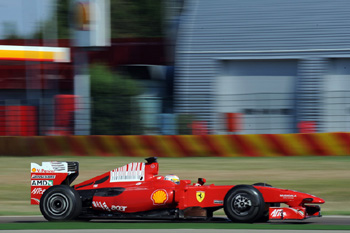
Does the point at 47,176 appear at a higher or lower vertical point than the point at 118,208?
higher

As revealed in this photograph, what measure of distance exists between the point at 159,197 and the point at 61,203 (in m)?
1.31

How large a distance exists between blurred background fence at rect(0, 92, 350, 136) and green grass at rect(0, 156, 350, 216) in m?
1.21

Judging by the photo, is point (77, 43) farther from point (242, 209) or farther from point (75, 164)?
point (242, 209)

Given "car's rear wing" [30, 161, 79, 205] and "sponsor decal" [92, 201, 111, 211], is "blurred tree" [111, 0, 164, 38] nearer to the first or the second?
"car's rear wing" [30, 161, 79, 205]

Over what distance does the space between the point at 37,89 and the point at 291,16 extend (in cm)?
977

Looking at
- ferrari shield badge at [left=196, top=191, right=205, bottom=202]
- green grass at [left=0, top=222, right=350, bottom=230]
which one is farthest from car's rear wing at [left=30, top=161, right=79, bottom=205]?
ferrari shield badge at [left=196, top=191, right=205, bottom=202]

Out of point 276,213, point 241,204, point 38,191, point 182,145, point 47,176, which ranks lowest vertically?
point 276,213

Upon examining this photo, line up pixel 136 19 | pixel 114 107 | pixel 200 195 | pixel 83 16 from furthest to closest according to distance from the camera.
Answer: pixel 136 19
pixel 83 16
pixel 114 107
pixel 200 195

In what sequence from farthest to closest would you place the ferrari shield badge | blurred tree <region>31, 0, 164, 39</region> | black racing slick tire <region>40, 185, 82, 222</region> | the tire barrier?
blurred tree <region>31, 0, 164, 39</region>
the tire barrier
black racing slick tire <region>40, 185, 82, 222</region>
the ferrari shield badge

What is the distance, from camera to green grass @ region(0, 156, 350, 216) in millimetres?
10742

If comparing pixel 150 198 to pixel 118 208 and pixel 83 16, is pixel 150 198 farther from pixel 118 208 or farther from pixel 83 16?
pixel 83 16

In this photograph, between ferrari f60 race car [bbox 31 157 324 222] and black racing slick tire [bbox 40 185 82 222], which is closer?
ferrari f60 race car [bbox 31 157 324 222]

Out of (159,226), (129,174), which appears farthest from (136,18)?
(159,226)

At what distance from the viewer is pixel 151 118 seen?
53.4 feet
